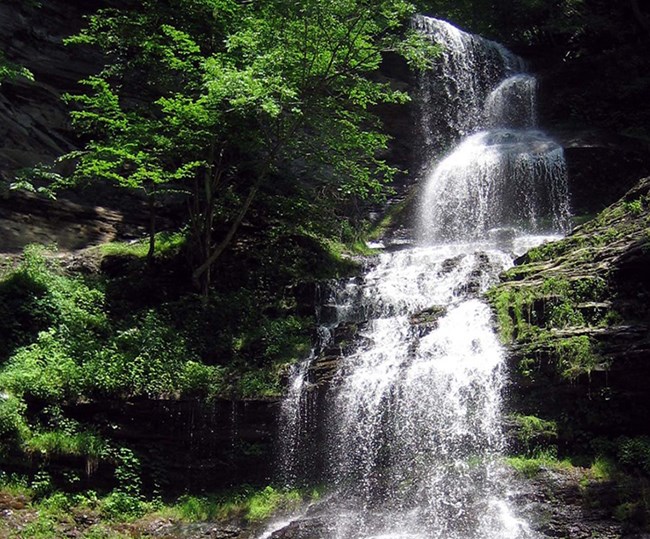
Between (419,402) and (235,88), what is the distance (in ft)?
21.4

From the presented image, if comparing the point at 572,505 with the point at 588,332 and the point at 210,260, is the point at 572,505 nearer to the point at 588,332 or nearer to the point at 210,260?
the point at 588,332

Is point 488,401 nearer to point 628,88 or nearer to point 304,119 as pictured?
point 304,119

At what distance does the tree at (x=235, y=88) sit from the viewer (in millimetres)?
12539

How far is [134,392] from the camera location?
36.8 ft

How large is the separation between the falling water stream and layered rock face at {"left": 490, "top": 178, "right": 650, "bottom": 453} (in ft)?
1.62

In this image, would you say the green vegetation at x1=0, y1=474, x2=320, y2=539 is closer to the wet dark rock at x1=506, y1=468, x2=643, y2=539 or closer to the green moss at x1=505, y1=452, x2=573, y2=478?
the green moss at x1=505, y1=452, x2=573, y2=478

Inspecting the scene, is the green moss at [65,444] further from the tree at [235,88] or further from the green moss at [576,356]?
the green moss at [576,356]

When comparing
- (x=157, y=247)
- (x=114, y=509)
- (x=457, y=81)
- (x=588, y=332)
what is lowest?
(x=114, y=509)

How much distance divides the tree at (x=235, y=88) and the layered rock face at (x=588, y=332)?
185 inches

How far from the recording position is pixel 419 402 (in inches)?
405

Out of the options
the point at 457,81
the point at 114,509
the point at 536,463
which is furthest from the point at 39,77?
the point at 536,463

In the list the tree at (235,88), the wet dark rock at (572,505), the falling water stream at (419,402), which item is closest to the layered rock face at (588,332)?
the falling water stream at (419,402)

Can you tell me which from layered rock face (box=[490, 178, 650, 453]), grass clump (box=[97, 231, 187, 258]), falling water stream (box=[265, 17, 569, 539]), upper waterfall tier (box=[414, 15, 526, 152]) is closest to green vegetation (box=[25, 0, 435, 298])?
grass clump (box=[97, 231, 187, 258])

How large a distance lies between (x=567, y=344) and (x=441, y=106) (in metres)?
15.9
